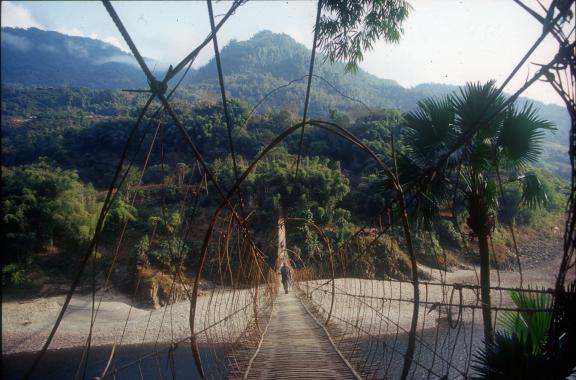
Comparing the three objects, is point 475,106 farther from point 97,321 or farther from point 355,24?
point 97,321

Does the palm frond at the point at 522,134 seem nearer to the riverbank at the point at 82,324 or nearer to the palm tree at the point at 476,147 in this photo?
the palm tree at the point at 476,147

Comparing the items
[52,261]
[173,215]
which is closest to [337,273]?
[173,215]

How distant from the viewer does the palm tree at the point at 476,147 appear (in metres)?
3.45

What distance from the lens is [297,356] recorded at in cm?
288

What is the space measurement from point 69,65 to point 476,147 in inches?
2047

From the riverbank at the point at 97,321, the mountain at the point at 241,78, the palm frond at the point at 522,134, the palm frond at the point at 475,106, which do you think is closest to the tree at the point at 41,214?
the riverbank at the point at 97,321

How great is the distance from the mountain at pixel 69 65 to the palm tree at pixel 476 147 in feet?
106

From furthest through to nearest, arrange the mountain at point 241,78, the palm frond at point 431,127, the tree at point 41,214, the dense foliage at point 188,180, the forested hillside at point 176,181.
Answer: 1. the mountain at point 241,78
2. the dense foliage at point 188,180
3. the tree at point 41,214
4. the forested hillside at point 176,181
5. the palm frond at point 431,127

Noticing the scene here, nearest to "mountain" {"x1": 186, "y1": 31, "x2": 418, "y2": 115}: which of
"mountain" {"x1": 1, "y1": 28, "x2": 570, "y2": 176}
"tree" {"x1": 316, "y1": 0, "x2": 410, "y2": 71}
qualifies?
"mountain" {"x1": 1, "y1": 28, "x2": 570, "y2": 176}

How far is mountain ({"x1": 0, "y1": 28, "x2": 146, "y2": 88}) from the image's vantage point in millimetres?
31522

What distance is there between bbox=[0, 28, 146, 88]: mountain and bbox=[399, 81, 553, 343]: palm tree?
106ft

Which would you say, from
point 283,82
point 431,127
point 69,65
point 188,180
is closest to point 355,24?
point 431,127

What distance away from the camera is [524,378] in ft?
5.22

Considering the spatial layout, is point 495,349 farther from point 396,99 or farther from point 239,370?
point 396,99
